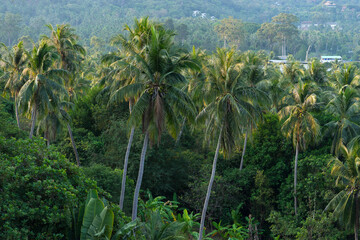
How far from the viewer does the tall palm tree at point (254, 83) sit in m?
18.4

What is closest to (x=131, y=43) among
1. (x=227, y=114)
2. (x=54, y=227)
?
(x=227, y=114)

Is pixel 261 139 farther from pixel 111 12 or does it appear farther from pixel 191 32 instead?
pixel 111 12

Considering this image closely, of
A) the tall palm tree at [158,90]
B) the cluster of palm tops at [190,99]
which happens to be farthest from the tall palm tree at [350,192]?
the tall palm tree at [158,90]

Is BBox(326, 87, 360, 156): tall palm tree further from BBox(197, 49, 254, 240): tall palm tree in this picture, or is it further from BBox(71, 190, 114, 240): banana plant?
BBox(71, 190, 114, 240): banana plant

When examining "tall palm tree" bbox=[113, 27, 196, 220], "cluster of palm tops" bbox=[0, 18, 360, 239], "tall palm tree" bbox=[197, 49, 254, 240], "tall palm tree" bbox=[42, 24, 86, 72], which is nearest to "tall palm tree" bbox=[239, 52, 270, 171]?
"cluster of palm tops" bbox=[0, 18, 360, 239]

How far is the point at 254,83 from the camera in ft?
89.1

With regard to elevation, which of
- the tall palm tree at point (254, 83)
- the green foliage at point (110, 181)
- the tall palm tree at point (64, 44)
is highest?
the tall palm tree at point (64, 44)

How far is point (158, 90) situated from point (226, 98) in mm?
3516

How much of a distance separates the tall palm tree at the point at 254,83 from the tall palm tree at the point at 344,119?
5.21 metres

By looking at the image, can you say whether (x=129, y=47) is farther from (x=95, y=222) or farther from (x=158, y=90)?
(x=95, y=222)

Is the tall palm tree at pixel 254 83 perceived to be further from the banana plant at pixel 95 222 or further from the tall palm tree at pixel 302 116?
the banana plant at pixel 95 222

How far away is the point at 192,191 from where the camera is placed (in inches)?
1041

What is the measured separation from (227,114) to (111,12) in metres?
Answer: 160

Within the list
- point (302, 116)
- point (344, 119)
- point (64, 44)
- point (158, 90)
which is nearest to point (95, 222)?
point (158, 90)
